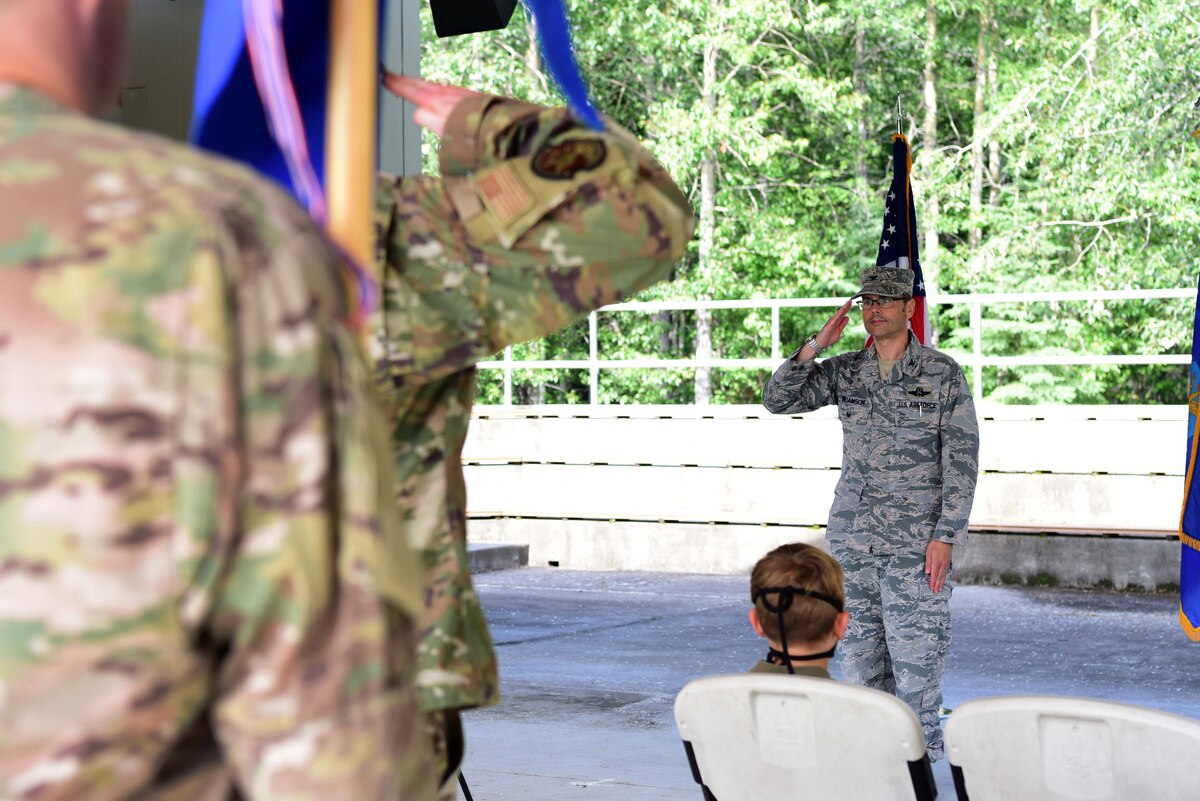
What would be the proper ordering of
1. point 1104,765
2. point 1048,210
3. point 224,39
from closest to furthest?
point 224,39, point 1104,765, point 1048,210

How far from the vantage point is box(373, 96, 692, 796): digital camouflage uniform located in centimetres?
171

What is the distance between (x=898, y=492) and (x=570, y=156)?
11.9 feet

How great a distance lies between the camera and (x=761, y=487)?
39.3ft

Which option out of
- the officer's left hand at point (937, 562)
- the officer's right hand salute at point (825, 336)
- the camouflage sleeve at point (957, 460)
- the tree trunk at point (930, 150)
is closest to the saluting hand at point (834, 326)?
the officer's right hand salute at point (825, 336)

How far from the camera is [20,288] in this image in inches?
36.5

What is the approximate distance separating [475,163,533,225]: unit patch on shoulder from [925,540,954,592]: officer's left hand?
11.7 ft

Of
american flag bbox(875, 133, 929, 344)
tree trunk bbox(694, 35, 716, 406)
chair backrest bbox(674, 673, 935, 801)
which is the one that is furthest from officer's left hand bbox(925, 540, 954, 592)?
tree trunk bbox(694, 35, 716, 406)

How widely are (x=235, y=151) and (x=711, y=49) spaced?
18.9 meters

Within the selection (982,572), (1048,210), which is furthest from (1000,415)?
(1048,210)

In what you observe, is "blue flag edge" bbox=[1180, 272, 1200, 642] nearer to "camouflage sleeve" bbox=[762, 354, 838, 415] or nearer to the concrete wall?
"camouflage sleeve" bbox=[762, 354, 838, 415]

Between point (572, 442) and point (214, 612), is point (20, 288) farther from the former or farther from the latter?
point (572, 442)

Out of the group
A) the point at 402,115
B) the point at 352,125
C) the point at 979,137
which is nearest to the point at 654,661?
the point at 402,115

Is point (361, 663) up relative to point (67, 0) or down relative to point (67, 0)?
down

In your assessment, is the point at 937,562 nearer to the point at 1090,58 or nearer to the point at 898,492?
the point at 898,492
